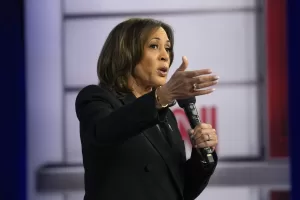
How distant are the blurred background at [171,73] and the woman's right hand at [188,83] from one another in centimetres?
121

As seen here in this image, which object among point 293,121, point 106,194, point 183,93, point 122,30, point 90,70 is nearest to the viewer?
point 183,93

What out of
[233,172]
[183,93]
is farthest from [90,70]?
[183,93]

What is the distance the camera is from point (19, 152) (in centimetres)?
212

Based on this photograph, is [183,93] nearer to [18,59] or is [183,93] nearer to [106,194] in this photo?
[106,194]

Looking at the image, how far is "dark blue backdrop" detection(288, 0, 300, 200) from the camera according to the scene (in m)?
2.03

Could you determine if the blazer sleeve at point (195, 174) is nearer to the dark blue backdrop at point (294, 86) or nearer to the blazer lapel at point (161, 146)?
the blazer lapel at point (161, 146)

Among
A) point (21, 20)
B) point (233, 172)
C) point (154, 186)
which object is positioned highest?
point (21, 20)

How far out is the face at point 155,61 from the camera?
3.89ft

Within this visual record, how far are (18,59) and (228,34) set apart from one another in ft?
2.87

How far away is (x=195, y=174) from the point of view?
1.19m

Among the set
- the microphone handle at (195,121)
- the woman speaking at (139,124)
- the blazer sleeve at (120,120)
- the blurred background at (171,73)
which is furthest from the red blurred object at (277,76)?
the blazer sleeve at (120,120)

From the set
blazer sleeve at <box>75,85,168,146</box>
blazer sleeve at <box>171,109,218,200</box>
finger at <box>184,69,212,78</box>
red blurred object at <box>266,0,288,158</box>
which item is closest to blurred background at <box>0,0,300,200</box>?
red blurred object at <box>266,0,288,158</box>

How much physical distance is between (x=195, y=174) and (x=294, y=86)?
984 mm

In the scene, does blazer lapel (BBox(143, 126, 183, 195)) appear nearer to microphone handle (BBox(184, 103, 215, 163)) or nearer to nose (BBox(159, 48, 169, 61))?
microphone handle (BBox(184, 103, 215, 163))
